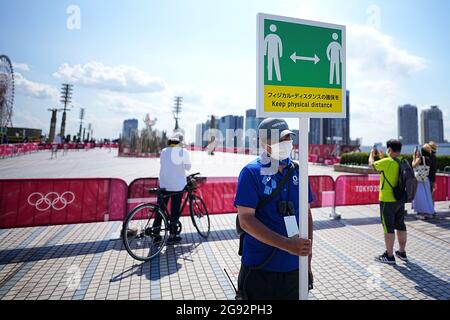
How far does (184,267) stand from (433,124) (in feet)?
636

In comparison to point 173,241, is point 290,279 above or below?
above

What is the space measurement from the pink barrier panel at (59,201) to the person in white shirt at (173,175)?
4.86 feet

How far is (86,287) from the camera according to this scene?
3244 mm

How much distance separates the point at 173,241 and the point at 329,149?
31587mm

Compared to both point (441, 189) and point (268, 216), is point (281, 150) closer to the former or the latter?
point (268, 216)

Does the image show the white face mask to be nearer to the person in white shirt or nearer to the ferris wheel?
the person in white shirt

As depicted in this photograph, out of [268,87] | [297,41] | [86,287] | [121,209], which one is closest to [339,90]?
[297,41]

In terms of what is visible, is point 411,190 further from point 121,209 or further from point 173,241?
point 121,209

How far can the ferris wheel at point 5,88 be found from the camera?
31734 millimetres

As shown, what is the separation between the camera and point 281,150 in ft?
6.35

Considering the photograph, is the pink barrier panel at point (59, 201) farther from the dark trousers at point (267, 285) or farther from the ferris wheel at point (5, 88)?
the ferris wheel at point (5, 88)

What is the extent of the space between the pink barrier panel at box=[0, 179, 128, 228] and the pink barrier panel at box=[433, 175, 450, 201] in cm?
1037

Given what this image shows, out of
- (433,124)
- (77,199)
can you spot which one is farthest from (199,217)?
(433,124)

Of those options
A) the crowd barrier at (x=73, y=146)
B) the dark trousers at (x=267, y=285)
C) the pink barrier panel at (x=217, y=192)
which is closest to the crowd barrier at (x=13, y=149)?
the crowd barrier at (x=73, y=146)
